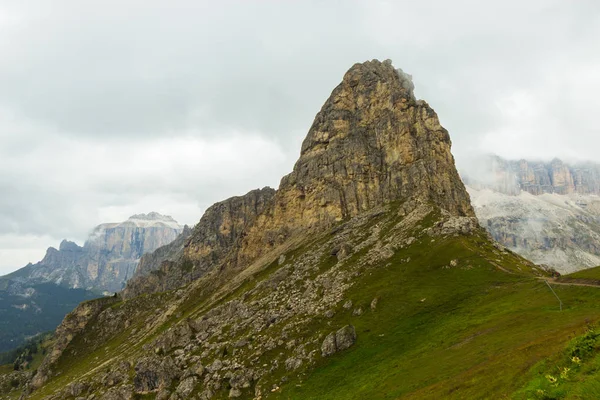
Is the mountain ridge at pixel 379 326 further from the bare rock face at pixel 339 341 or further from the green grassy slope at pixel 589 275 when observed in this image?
the green grassy slope at pixel 589 275

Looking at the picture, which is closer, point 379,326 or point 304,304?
point 379,326

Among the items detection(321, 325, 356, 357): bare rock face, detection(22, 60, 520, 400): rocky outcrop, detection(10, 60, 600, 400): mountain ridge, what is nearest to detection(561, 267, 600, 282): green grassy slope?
detection(10, 60, 600, 400): mountain ridge

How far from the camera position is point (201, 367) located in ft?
315

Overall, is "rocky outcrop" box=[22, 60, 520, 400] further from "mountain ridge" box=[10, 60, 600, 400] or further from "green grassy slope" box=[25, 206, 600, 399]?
"green grassy slope" box=[25, 206, 600, 399]

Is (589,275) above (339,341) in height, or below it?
above

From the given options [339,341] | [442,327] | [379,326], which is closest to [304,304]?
[339,341]

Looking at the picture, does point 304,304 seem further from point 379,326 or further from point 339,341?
point 379,326

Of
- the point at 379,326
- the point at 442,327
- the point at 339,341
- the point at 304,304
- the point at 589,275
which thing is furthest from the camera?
the point at 304,304

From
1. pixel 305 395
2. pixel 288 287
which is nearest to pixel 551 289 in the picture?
pixel 305 395

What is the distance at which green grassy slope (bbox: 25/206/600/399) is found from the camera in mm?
41438

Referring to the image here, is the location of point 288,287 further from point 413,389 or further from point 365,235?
point 413,389

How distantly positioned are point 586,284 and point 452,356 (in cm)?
3477

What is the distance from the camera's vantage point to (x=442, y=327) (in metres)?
74.1

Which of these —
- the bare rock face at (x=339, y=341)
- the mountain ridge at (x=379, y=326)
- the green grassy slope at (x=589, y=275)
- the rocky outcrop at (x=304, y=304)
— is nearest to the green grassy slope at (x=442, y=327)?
the mountain ridge at (x=379, y=326)
